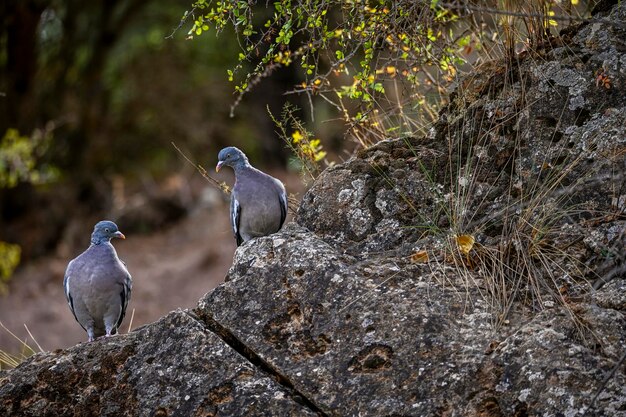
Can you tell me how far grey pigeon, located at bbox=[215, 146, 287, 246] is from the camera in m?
5.94

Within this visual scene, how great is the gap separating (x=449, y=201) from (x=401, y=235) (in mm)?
319

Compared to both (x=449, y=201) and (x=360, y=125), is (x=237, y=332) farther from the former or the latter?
(x=360, y=125)

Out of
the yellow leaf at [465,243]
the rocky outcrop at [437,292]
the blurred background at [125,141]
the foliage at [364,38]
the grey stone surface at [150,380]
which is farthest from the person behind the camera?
the blurred background at [125,141]

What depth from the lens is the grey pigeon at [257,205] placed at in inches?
234

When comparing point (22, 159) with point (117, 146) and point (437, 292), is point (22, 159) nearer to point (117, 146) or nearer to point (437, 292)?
point (117, 146)

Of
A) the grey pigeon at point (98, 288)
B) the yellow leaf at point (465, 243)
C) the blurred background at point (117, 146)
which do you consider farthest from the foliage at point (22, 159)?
the yellow leaf at point (465, 243)

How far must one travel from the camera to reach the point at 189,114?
17453mm

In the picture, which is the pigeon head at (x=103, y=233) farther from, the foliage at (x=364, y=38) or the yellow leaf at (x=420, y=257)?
the yellow leaf at (x=420, y=257)

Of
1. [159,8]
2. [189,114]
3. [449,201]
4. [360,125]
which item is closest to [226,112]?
[189,114]

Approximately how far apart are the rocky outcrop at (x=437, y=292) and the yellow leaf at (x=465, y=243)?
1cm

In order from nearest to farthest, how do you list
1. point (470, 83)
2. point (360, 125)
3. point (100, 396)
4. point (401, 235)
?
point (100, 396)
point (401, 235)
point (470, 83)
point (360, 125)

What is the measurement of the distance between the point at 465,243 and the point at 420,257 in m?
0.24

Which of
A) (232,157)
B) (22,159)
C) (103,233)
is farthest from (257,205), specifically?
(22,159)

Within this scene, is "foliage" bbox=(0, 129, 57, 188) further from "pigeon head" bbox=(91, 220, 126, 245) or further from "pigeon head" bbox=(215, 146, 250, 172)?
"pigeon head" bbox=(215, 146, 250, 172)
